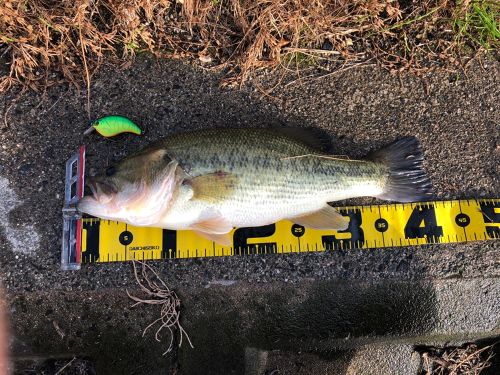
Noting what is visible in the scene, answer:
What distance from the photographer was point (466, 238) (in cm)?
288

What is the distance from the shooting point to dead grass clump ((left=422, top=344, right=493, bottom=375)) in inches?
117

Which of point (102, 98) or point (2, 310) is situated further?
point (102, 98)

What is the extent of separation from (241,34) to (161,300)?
2072 millimetres

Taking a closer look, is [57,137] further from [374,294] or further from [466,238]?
[466,238]

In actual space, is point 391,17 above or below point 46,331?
above

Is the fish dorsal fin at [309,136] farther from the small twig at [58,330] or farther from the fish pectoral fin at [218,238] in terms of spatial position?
the small twig at [58,330]

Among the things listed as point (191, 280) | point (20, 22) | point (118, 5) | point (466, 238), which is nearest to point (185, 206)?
point (191, 280)

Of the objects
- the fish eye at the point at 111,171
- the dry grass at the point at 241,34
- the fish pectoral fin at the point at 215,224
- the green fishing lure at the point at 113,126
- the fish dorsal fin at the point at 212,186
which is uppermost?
the dry grass at the point at 241,34

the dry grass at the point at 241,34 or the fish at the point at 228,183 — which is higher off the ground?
the dry grass at the point at 241,34

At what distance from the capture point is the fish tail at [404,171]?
2795mm

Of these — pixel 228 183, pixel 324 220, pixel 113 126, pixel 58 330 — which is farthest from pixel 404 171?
pixel 58 330

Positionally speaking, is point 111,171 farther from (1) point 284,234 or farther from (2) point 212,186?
(1) point 284,234

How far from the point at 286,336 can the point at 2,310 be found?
A: 2043 millimetres

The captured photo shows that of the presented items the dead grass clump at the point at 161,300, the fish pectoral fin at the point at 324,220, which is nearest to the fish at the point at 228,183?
the fish pectoral fin at the point at 324,220
